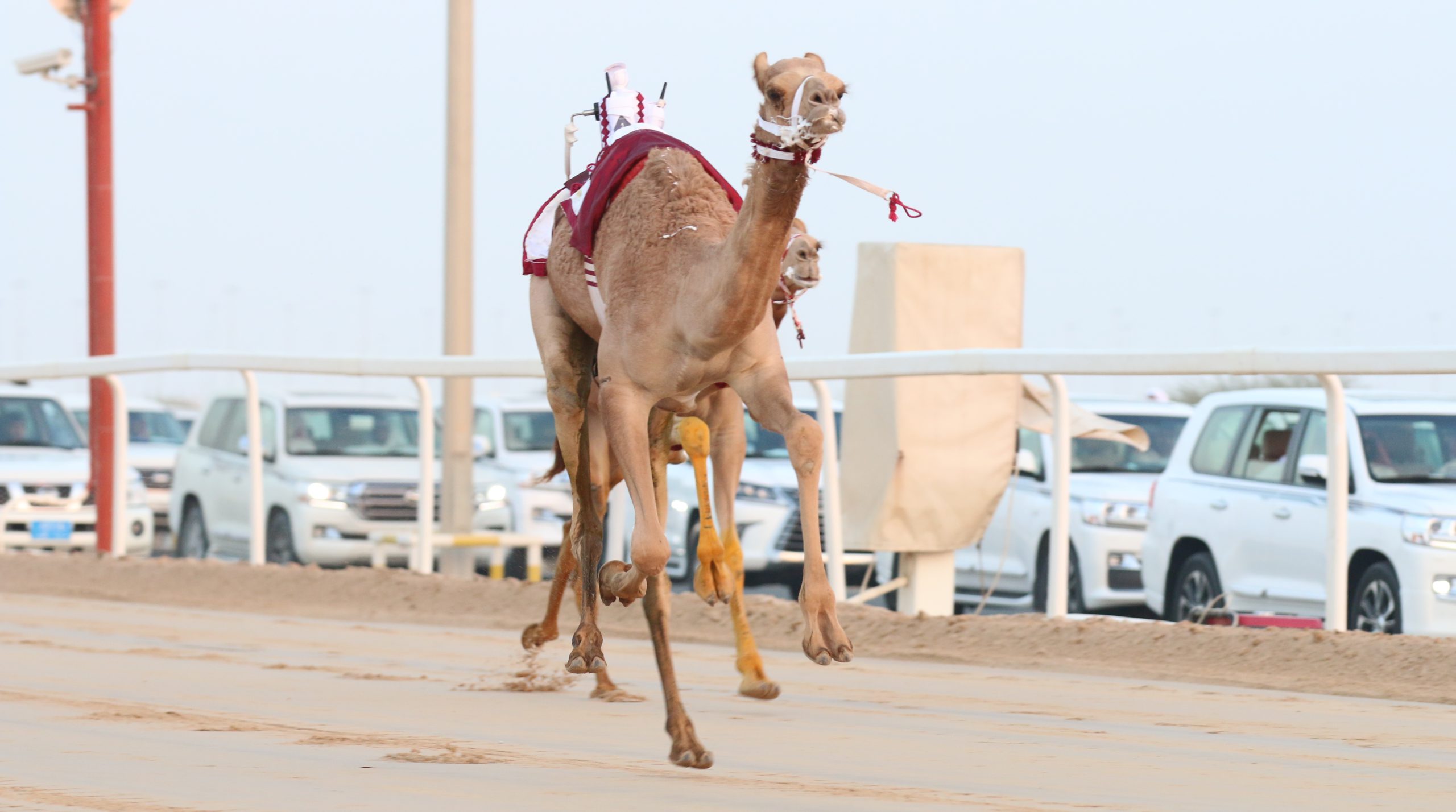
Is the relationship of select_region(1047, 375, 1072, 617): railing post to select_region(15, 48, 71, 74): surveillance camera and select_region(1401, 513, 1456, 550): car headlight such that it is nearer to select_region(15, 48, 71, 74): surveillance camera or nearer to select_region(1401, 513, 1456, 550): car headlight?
select_region(1401, 513, 1456, 550): car headlight

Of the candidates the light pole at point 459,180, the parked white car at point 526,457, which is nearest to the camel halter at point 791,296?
the light pole at point 459,180

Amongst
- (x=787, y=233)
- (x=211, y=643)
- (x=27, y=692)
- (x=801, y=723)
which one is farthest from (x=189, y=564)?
(x=787, y=233)

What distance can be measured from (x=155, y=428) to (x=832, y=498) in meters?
18.5

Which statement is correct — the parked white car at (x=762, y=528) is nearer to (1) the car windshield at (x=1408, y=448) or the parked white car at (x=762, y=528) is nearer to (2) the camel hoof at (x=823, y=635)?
(1) the car windshield at (x=1408, y=448)

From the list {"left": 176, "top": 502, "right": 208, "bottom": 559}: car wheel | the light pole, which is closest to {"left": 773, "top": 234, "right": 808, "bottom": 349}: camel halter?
the light pole

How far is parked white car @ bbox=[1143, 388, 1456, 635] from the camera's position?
39.9ft

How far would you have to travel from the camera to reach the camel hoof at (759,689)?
7992 mm

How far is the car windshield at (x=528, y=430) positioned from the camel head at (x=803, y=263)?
14.7 meters

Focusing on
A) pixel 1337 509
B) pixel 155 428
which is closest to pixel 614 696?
pixel 1337 509

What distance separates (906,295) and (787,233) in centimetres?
642

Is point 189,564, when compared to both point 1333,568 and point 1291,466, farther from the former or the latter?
point 1333,568

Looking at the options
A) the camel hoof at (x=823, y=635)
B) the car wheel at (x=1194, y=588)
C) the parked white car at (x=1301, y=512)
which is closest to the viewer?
the camel hoof at (x=823, y=635)

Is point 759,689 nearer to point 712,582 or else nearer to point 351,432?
point 712,582

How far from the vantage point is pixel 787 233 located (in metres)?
6.45
